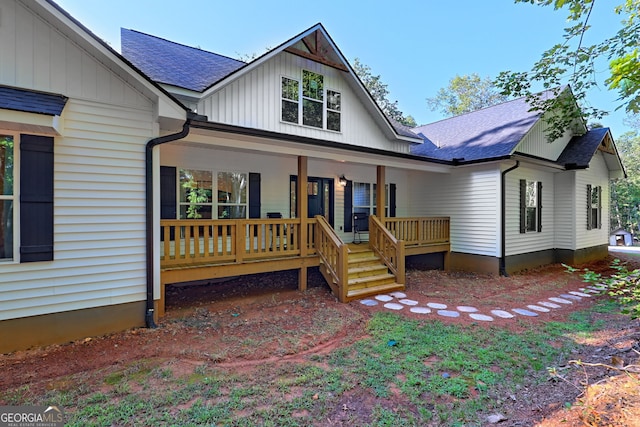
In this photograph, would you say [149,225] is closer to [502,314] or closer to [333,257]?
[333,257]

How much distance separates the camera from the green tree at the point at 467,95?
2995 cm

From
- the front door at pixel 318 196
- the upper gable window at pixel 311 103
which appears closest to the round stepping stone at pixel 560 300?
the front door at pixel 318 196

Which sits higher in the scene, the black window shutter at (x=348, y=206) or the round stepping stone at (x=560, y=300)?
the black window shutter at (x=348, y=206)

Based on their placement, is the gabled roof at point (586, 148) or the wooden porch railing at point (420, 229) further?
the gabled roof at point (586, 148)

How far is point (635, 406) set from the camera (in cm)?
258

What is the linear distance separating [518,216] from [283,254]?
7.74 m

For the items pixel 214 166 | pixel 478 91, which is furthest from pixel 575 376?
pixel 478 91

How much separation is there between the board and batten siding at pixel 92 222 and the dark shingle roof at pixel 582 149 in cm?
1298

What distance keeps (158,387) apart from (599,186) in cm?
1670

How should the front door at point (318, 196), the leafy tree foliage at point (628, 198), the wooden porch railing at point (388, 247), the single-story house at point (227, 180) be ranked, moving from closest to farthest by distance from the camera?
the single-story house at point (227, 180)
the wooden porch railing at point (388, 247)
the front door at point (318, 196)
the leafy tree foliage at point (628, 198)

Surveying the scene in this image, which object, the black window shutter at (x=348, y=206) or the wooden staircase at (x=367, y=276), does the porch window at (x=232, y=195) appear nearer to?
the wooden staircase at (x=367, y=276)

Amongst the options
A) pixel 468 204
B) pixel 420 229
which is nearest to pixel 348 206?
pixel 420 229

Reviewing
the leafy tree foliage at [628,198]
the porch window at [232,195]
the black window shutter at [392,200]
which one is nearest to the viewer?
the porch window at [232,195]

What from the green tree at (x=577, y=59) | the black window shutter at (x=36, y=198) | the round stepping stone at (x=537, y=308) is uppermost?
the green tree at (x=577, y=59)
